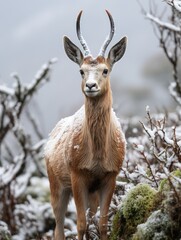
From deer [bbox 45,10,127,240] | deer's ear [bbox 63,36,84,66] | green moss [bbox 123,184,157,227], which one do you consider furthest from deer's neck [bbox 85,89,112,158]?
green moss [bbox 123,184,157,227]

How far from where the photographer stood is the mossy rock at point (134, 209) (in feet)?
24.6

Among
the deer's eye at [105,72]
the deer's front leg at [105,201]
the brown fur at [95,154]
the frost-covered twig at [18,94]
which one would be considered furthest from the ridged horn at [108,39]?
the frost-covered twig at [18,94]

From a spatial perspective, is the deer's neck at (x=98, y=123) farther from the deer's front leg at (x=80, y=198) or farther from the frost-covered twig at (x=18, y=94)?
the frost-covered twig at (x=18, y=94)

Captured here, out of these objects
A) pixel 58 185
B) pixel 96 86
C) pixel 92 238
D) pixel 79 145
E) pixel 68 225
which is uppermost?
pixel 96 86

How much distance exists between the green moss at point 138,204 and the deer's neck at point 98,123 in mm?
788

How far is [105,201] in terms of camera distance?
8.41m

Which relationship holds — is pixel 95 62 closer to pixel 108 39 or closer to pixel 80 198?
pixel 108 39

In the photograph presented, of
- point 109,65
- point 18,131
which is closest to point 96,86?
point 109,65

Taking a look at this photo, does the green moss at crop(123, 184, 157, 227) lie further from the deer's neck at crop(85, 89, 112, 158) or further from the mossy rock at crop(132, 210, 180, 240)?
the deer's neck at crop(85, 89, 112, 158)

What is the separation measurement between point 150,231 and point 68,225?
8.85 metres

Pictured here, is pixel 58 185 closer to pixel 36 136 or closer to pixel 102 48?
pixel 102 48

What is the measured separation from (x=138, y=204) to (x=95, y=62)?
1.84m

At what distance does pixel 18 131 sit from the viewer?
17.7m

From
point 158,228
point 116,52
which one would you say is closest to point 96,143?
point 116,52
